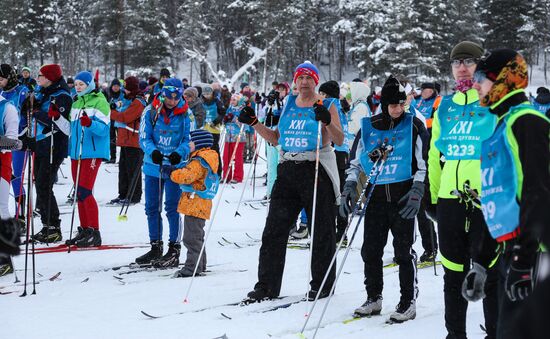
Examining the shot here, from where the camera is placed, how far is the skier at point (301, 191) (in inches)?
215

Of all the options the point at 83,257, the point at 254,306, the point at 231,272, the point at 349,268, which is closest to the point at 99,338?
the point at 254,306

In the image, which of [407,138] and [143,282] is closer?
[407,138]

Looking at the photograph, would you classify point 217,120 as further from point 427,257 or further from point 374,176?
point 374,176

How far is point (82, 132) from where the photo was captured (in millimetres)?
7672

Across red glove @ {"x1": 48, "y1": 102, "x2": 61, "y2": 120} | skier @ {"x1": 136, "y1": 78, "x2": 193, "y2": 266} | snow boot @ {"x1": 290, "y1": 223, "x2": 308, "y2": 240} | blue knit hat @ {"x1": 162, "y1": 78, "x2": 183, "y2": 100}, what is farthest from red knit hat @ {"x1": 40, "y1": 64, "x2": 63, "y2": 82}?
snow boot @ {"x1": 290, "y1": 223, "x2": 308, "y2": 240}

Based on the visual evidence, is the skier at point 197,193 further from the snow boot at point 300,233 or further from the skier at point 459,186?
the skier at point 459,186

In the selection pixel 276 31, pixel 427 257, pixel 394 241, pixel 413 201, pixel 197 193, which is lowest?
pixel 427 257

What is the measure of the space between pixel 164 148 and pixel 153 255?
50.5 inches

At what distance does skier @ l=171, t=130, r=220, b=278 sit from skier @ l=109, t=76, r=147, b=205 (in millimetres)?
4266

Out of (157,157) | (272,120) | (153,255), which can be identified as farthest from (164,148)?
(272,120)

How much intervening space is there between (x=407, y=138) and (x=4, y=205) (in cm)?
461

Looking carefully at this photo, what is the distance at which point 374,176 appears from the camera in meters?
5.01

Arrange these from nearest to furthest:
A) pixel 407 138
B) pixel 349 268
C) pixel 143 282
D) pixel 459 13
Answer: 1. pixel 407 138
2. pixel 143 282
3. pixel 349 268
4. pixel 459 13

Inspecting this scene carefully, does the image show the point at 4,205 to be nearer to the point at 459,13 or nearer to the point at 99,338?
the point at 99,338
